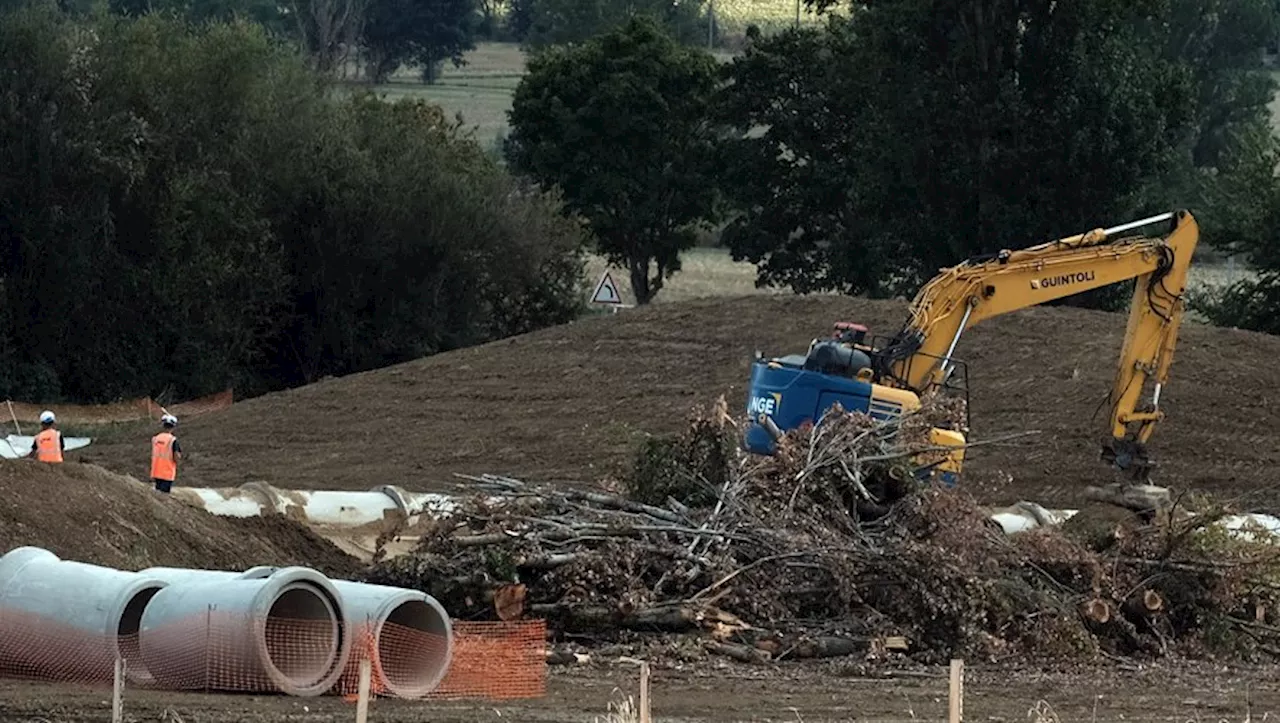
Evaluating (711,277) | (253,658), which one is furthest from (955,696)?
(711,277)

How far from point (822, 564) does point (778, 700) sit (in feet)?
10.3

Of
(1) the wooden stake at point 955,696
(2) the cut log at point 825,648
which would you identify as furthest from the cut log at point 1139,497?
(1) the wooden stake at point 955,696

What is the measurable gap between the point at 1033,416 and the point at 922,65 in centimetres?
1771

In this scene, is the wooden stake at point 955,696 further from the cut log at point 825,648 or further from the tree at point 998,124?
the tree at point 998,124

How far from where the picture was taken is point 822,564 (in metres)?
17.4

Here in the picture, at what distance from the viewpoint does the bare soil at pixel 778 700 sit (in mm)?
12883

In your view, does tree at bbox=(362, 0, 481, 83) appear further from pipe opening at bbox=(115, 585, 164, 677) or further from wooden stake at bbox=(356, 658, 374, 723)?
wooden stake at bbox=(356, 658, 374, 723)

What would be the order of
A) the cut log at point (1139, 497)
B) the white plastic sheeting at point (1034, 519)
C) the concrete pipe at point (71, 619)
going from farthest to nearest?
the cut log at point (1139, 497) < the white plastic sheeting at point (1034, 519) < the concrete pipe at point (71, 619)

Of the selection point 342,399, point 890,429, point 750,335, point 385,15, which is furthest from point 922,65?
point 385,15

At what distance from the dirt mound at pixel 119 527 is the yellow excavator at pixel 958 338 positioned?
4.50 m

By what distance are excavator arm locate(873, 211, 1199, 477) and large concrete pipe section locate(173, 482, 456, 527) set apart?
17.8 feet

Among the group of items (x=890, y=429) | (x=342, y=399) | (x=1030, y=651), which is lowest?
(x=342, y=399)

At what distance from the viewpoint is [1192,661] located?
58.5 feet

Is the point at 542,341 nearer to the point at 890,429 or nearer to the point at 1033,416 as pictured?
the point at 1033,416
